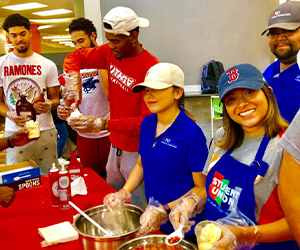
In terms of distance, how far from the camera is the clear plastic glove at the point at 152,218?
134 centimetres

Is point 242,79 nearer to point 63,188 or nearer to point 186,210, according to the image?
point 186,210

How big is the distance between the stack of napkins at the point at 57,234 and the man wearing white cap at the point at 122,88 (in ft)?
2.94

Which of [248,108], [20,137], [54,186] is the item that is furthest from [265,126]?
[20,137]

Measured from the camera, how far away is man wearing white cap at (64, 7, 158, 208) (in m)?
2.29

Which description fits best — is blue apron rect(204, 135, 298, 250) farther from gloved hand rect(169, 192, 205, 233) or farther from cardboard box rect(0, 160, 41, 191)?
cardboard box rect(0, 160, 41, 191)

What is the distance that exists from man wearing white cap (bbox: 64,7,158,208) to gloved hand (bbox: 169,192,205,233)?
902mm

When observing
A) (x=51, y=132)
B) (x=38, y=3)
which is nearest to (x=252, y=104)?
(x=51, y=132)

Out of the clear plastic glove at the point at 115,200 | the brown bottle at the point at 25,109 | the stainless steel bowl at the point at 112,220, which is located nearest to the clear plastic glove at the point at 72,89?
the brown bottle at the point at 25,109

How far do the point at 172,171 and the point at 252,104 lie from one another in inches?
25.0

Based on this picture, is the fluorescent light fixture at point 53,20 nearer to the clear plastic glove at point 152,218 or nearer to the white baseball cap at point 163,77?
the white baseball cap at point 163,77

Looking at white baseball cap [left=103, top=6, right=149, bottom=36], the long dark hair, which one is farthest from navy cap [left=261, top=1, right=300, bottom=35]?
the long dark hair

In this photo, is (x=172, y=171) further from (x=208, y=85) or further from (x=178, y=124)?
(x=208, y=85)

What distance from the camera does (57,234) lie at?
5.04 ft

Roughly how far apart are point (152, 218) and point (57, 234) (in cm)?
50
